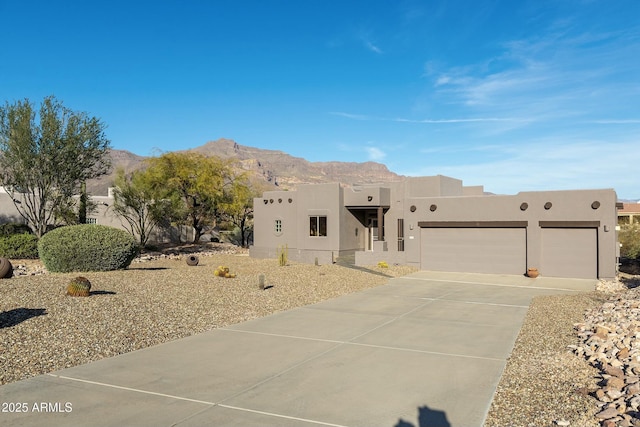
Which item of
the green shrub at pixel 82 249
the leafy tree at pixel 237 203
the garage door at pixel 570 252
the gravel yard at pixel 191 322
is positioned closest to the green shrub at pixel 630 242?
the garage door at pixel 570 252

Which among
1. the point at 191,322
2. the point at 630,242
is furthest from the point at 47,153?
the point at 630,242

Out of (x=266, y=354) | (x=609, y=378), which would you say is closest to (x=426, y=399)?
(x=609, y=378)

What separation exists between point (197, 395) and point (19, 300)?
7338 mm

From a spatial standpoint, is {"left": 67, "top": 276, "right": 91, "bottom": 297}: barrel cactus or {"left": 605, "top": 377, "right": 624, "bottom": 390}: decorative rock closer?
{"left": 605, "top": 377, "right": 624, "bottom": 390}: decorative rock

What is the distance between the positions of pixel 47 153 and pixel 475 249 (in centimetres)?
2224

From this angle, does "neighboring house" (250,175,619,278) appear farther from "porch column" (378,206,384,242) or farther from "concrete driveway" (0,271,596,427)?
"concrete driveway" (0,271,596,427)

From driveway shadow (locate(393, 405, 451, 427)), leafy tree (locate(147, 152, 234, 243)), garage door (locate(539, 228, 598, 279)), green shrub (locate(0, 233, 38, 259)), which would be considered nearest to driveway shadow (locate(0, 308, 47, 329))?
driveway shadow (locate(393, 405, 451, 427))

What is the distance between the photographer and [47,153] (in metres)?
24.9

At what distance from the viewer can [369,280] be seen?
20.1 metres

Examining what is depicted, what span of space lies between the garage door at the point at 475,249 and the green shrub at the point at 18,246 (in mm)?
20244

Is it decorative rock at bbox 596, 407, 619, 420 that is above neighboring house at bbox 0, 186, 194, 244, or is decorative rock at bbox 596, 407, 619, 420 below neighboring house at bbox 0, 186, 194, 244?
below

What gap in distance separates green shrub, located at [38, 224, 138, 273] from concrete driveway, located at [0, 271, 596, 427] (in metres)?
8.32

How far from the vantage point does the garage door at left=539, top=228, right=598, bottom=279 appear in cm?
2125

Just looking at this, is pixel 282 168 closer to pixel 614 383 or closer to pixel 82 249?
pixel 82 249
